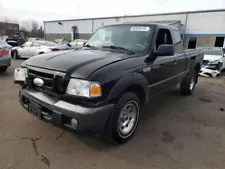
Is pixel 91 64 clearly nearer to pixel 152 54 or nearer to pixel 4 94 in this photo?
pixel 152 54

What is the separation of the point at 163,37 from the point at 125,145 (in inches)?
89.5

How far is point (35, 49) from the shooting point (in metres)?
12.4

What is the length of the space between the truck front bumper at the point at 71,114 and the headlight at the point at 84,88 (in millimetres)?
162

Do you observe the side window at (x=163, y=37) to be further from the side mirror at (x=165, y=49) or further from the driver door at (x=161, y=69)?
the side mirror at (x=165, y=49)

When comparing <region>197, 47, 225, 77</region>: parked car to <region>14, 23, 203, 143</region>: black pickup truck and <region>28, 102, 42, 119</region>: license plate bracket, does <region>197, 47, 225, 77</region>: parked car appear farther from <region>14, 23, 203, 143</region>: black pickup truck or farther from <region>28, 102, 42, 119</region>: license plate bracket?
<region>28, 102, 42, 119</region>: license plate bracket

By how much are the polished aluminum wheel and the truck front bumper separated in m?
0.48

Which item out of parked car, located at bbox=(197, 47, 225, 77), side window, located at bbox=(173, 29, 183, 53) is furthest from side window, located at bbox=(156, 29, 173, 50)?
parked car, located at bbox=(197, 47, 225, 77)

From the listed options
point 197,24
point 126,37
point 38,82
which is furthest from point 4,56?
point 197,24

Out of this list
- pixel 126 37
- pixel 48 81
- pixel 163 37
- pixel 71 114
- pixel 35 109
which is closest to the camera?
pixel 71 114

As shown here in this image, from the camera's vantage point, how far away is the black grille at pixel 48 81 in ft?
8.30

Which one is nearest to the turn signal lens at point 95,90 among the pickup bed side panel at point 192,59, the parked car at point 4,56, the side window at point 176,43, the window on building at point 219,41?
the side window at point 176,43

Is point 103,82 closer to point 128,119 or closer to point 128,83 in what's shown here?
point 128,83

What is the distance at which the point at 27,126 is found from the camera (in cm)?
347

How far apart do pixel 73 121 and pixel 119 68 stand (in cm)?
94
